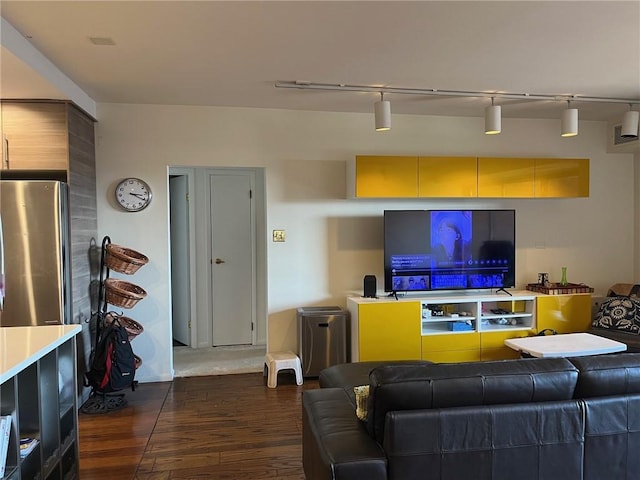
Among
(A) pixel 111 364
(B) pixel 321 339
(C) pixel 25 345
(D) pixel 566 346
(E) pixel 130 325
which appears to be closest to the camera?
(C) pixel 25 345

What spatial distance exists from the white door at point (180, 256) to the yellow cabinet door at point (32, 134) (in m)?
1.93

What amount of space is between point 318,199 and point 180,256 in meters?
1.97

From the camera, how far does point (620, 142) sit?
5.10 meters

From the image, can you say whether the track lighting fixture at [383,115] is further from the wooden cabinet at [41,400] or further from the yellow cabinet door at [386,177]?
the wooden cabinet at [41,400]

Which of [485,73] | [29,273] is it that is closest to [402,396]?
[485,73]

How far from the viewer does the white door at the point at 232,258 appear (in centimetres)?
562

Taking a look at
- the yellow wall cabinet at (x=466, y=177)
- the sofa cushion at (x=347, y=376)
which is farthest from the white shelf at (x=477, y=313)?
the sofa cushion at (x=347, y=376)

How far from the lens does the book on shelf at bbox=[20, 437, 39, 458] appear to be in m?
1.95

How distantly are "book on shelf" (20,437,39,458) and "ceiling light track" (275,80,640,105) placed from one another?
284 cm

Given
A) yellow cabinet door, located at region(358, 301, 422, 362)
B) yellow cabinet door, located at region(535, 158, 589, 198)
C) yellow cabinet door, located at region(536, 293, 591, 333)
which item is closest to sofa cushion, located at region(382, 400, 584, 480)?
yellow cabinet door, located at region(358, 301, 422, 362)

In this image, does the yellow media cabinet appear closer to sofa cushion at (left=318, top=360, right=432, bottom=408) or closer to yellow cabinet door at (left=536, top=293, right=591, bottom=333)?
yellow cabinet door at (left=536, top=293, right=591, bottom=333)

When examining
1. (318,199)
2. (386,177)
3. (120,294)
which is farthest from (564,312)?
(120,294)

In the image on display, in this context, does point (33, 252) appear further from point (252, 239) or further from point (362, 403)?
point (362, 403)

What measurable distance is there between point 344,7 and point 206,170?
3388 millimetres
